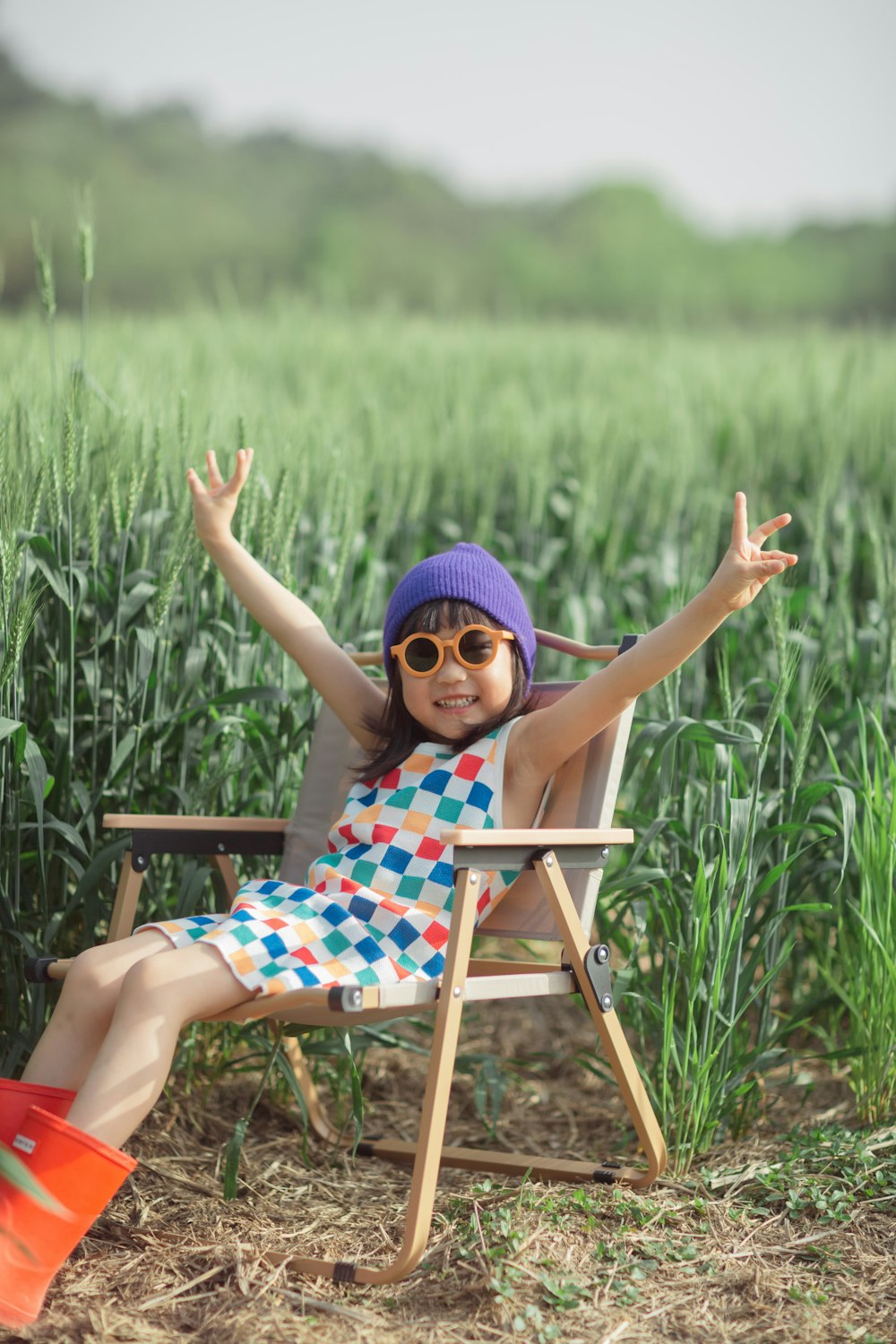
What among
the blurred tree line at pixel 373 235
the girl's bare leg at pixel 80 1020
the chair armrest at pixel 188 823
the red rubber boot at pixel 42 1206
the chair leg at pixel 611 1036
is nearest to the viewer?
the red rubber boot at pixel 42 1206

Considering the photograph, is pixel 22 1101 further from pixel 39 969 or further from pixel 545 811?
pixel 545 811

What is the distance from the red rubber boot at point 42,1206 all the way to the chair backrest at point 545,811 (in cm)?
84

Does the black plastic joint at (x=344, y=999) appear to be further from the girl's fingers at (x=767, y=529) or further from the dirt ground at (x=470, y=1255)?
the girl's fingers at (x=767, y=529)

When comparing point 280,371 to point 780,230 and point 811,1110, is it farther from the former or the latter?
point 780,230

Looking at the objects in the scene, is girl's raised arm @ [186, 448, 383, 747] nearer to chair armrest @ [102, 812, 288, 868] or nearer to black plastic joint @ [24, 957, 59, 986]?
chair armrest @ [102, 812, 288, 868]

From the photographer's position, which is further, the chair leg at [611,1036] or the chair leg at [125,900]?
the chair leg at [125,900]

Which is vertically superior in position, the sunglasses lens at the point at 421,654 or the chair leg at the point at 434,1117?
the sunglasses lens at the point at 421,654

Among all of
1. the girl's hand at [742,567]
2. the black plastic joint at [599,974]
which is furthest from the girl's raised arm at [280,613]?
the girl's hand at [742,567]

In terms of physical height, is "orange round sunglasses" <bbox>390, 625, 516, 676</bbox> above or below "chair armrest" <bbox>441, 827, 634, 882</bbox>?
above

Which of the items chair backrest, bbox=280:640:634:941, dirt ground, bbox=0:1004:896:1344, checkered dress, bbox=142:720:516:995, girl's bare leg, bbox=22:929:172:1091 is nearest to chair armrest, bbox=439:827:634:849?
chair backrest, bbox=280:640:634:941

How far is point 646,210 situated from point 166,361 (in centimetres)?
3207

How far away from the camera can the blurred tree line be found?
84.0ft

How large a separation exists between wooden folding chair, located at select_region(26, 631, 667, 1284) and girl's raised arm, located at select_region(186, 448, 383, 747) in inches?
4.6

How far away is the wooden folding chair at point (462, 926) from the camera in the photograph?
188 centimetres
